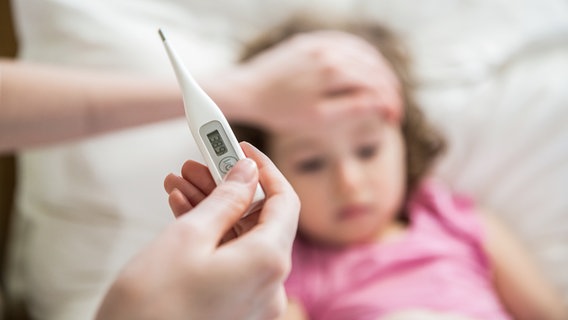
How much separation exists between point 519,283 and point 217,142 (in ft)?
2.05

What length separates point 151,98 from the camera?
595 millimetres

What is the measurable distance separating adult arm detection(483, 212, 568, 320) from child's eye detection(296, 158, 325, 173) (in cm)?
35

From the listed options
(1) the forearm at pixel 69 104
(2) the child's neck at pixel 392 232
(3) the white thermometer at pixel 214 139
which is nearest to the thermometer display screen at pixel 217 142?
(3) the white thermometer at pixel 214 139

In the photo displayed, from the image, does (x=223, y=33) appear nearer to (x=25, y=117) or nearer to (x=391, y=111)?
(x=391, y=111)

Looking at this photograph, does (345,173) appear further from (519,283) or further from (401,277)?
(519,283)

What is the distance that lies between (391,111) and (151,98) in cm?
32

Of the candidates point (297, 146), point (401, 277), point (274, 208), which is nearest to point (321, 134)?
point (297, 146)

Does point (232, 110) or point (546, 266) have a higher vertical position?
point (232, 110)

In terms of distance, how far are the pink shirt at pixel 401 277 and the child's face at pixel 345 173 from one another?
0.11 ft

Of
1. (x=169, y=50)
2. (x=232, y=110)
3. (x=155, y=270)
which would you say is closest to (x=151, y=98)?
(x=232, y=110)

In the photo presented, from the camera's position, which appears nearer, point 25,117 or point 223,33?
point 25,117

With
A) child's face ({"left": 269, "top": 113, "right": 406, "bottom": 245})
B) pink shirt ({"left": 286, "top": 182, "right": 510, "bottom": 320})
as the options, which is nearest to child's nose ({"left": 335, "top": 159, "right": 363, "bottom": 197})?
child's face ({"left": 269, "top": 113, "right": 406, "bottom": 245})

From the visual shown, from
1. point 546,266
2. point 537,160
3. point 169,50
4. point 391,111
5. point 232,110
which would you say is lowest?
point 546,266

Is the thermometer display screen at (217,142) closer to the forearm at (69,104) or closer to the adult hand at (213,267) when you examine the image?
the adult hand at (213,267)
